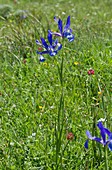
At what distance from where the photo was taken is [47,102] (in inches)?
124

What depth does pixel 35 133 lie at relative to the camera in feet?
8.54

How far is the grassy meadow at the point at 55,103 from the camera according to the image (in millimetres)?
2340

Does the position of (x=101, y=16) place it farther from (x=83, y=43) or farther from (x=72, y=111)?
(x=72, y=111)

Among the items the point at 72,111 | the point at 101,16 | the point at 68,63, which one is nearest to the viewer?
the point at 72,111

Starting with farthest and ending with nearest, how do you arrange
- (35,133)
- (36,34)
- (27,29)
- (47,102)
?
(27,29), (36,34), (47,102), (35,133)

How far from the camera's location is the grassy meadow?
2.34 metres

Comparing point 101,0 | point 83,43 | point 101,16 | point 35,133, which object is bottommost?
point 35,133

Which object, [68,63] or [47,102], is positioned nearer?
[47,102]

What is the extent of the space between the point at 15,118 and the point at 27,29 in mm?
2498

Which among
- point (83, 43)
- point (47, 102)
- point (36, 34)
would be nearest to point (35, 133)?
point (47, 102)

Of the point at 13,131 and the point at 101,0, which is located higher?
the point at 101,0

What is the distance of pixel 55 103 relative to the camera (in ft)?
9.98

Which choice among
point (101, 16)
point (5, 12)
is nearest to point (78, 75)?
point (101, 16)

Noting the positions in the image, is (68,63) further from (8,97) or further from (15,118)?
(15,118)
